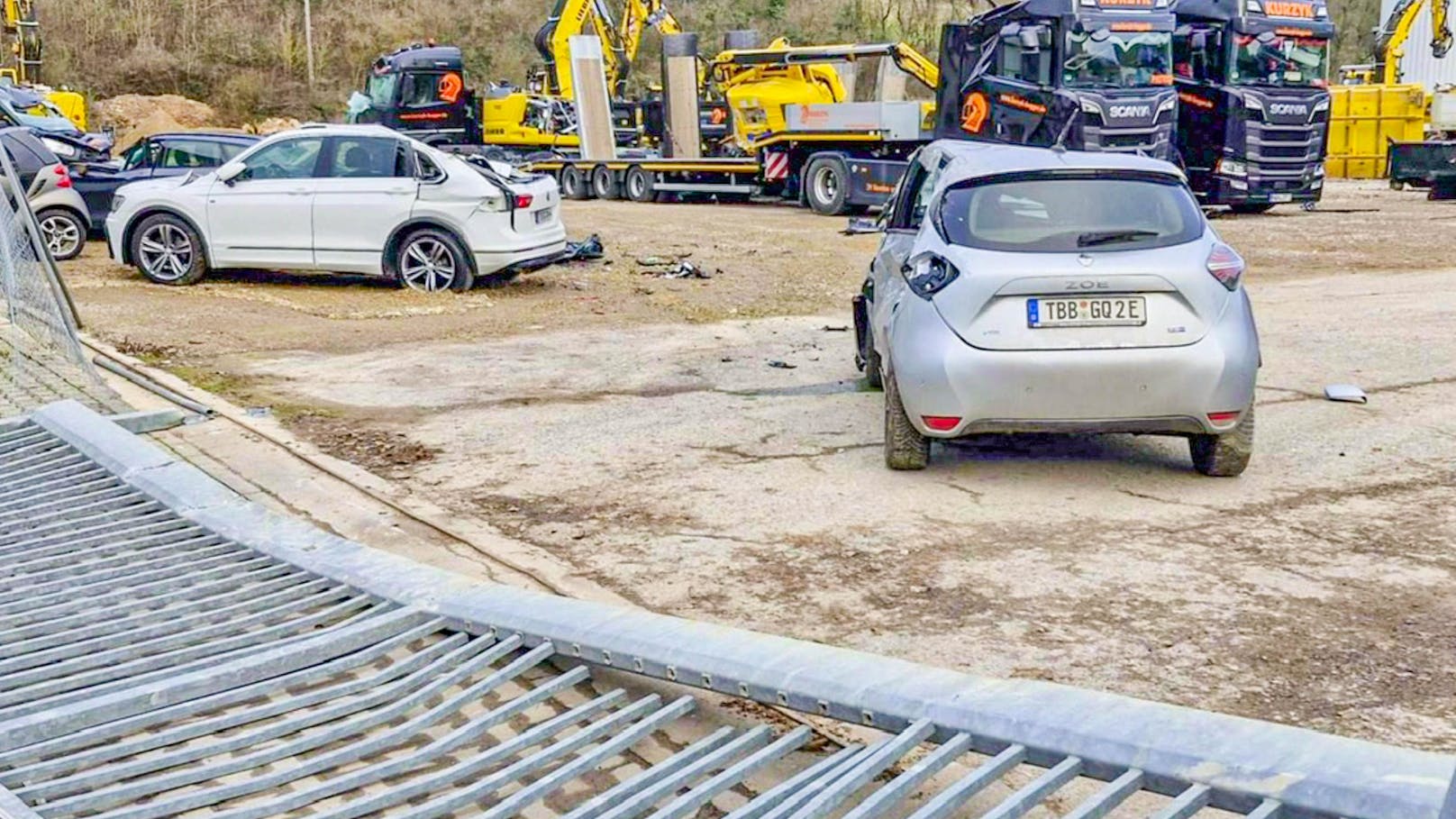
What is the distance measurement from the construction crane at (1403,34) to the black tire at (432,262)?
82.7 feet

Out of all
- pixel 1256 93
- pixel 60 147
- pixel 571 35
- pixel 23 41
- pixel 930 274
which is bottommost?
pixel 930 274

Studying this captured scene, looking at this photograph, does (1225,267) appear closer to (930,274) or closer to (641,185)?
(930,274)

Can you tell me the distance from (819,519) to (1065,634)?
1733 mm

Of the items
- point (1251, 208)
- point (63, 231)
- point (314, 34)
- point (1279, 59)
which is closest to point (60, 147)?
point (63, 231)

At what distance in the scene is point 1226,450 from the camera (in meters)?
7.24

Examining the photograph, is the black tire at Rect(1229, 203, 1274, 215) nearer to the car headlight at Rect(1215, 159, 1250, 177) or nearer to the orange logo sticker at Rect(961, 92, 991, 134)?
the car headlight at Rect(1215, 159, 1250, 177)

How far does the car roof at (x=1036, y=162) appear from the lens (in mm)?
7484

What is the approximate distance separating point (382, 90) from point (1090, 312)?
27.6 metres

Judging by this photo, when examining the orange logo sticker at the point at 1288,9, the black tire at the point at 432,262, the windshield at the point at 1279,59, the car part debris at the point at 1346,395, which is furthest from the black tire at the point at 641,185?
the car part debris at the point at 1346,395

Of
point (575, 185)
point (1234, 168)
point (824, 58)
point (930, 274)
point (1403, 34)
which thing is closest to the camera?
point (930, 274)

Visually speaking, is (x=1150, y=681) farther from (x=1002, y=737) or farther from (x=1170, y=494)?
(x=1170, y=494)

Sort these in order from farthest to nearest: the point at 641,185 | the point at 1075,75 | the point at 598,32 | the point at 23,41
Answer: the point at 23,41 → the point at 598,32 → the point at 641,185 → the point at 1075,75

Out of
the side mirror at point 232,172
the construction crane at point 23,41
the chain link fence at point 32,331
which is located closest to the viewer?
the chain link fence at point 32,331

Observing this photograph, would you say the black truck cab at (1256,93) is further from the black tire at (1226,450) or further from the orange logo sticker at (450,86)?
the black tire at (1226,450)
